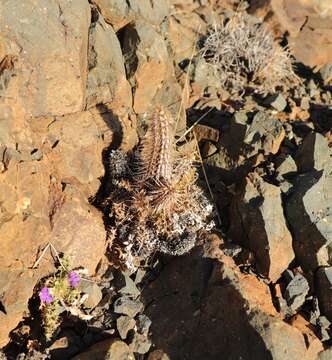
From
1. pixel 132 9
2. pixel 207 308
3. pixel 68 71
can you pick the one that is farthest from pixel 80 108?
pixel 207 308

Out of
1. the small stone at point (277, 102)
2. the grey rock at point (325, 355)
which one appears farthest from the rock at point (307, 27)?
the grey rock at point (325, 355)

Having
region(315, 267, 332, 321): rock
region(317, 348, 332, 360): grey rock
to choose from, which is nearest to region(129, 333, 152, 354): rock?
region(317, 348, 332, 360): grey rock

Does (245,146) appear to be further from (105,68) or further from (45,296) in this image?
(45,296)

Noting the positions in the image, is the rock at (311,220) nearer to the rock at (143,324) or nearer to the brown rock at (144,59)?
the rock at (143,324)

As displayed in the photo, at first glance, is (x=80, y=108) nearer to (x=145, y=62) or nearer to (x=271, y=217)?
(x=145, y=62)

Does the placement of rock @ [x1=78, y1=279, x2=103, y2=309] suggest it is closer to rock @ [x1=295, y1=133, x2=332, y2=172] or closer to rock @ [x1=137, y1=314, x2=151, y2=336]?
rock @ [x1=137, y1=314, x2=151, y2=336]
